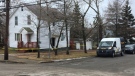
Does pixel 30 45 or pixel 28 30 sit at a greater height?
pixel 28 30

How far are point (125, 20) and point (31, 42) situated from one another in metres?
31.0

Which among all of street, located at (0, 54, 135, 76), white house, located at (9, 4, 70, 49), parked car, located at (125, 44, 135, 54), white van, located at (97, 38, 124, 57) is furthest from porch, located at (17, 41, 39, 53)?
street, located at (0, 54, 135, 76)

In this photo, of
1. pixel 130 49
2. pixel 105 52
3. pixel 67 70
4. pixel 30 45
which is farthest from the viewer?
pixel 130 49

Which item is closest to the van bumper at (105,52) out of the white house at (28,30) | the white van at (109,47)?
the white van at (109,47)

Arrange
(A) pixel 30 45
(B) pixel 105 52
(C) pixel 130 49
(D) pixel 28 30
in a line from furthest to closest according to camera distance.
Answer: (D) pixel 28 30 < (C) pixel 130 49 < (A) pixel 30 45 < (B) pixel 105 52

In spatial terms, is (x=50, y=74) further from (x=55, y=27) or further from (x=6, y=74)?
(x=55, y=27)

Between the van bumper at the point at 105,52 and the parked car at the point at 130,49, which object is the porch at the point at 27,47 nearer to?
the van bumper at the point at 105,52

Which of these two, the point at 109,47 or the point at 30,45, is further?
the point at 30,45

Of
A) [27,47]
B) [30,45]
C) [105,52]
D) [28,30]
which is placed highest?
[28,30]

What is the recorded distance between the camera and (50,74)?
53.3 feet

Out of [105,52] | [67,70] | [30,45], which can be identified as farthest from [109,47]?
[67,70]

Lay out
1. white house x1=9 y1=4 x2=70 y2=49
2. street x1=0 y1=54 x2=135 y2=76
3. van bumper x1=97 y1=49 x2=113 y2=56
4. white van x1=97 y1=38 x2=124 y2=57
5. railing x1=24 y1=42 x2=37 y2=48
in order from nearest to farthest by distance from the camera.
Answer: street x1=0 y1=54 x2=135 y2=76, van bumper x1=97 y1=49 x2=113 y2=56, white van x1=97 y1=38 x2=124 y2=57, railing x1=24 y1=42 x2=37 y2=48, white house x1=9 y1=4 x2=70 y2=49

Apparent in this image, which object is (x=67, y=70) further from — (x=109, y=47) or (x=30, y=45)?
(x=30, y=45)

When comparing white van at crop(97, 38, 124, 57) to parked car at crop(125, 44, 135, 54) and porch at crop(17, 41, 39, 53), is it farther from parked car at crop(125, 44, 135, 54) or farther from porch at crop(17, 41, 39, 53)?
porch at crop(17, 41, 39, 53)
